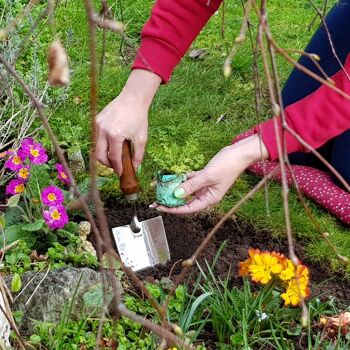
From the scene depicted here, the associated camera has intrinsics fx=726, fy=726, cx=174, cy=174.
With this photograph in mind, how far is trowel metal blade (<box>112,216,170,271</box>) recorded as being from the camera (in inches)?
94.6

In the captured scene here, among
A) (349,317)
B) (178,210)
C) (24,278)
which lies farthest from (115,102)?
(349,317)

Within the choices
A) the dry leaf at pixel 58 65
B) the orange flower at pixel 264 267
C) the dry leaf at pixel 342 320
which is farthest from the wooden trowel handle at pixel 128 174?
the dry leaf at pixel 58 65

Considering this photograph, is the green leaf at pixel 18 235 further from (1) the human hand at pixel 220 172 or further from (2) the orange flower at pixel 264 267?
(2) the orange flower at pixel 264 267

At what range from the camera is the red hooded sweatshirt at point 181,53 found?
2223mm

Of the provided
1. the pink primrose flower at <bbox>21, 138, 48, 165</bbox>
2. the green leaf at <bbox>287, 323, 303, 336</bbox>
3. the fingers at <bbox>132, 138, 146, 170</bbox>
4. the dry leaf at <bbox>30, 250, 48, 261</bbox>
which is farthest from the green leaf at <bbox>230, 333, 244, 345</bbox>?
the pink primrose flower at <bbox>21, 138, 48, 165</bbox>

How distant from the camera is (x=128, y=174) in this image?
2.07 meters

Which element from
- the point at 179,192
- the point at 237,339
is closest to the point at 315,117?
the point at 179,192

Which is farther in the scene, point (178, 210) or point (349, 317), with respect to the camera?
point (178, 210)

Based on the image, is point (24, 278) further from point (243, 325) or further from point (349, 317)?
point (349, 317)

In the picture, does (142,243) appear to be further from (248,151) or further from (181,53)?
(181,53)

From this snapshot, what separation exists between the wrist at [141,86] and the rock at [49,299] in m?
0.53

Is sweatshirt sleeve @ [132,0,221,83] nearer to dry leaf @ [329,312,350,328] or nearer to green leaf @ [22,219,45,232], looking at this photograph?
green leaf @ [22,219,45,232]

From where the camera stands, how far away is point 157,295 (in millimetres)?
2164

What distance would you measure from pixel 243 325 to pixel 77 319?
471mm
